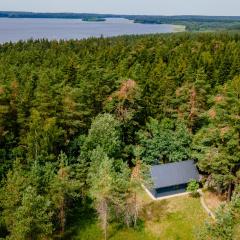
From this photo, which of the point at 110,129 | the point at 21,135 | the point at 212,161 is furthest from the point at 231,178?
the point at 21,135

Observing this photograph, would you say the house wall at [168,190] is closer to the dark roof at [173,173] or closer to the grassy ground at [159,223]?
the dark roof at [173,173]

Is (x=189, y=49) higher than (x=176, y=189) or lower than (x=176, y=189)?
higher

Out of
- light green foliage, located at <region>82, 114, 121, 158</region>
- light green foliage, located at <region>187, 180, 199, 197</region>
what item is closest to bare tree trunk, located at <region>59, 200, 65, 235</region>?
light green foliage, located at <region>82, 114, 121, 158</region>

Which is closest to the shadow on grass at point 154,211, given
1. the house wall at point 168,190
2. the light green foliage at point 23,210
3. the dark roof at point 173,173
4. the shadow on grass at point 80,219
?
the house wall at point 168,190

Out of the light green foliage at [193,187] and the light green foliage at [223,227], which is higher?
the light green foliage at [223,227]

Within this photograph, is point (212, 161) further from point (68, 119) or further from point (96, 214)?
point (68, 119)

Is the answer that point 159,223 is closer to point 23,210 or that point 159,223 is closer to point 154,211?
point 154,211
